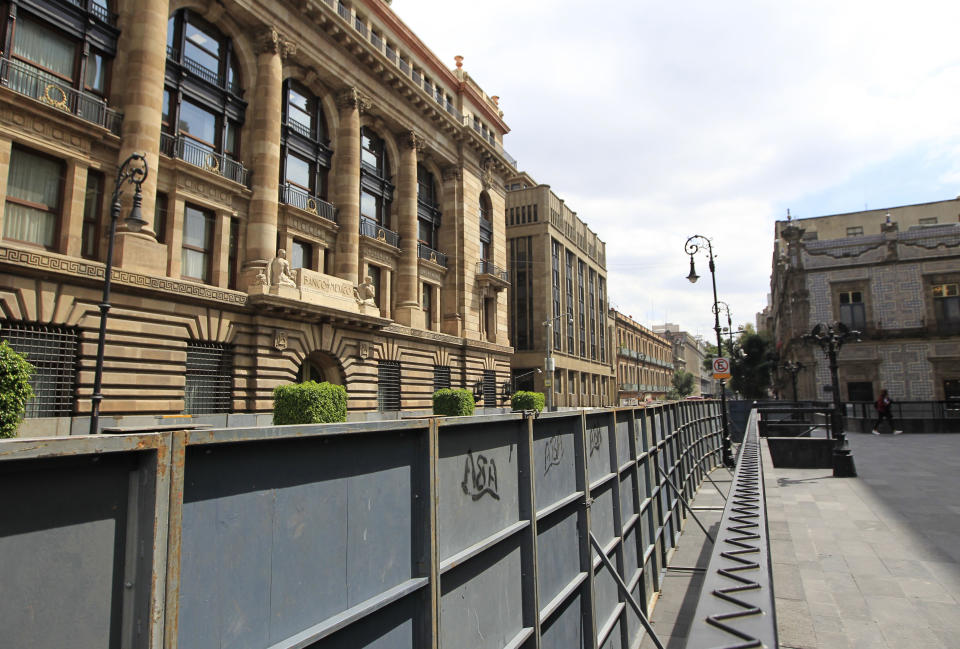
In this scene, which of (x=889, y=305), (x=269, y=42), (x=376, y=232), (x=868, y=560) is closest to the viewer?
(x=868, y=560)

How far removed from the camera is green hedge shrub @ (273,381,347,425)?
63.5ft

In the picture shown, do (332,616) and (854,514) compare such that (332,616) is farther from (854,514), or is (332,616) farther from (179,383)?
(179,383)

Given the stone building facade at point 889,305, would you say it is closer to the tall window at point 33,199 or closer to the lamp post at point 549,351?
the lamp post at point 549,351

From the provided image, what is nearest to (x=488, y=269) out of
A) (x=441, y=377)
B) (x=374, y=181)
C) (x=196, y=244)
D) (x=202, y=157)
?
(x=441, y=377)

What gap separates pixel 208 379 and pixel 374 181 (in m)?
16.2

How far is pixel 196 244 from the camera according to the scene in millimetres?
21641

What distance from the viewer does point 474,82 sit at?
A: 42.7 meters

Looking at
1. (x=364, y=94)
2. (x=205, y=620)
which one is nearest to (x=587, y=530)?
(x=205, y=620)

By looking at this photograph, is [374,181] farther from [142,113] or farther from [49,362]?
[49,362]

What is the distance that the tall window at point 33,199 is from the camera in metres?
16.3

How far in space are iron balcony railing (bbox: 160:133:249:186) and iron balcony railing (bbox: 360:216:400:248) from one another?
7.92 m

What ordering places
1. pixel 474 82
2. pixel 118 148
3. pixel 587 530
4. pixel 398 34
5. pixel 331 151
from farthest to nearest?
pixel 474 82
pixel 398 34
pixel 331 151
pixel 118 148
pixel 587 530

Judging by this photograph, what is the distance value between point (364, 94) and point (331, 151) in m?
3.84

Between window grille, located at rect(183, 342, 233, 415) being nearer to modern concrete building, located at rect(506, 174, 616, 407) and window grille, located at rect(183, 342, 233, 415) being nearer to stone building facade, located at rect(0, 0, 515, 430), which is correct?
stone building facade, located at rect(0, 0, 515, 430)
